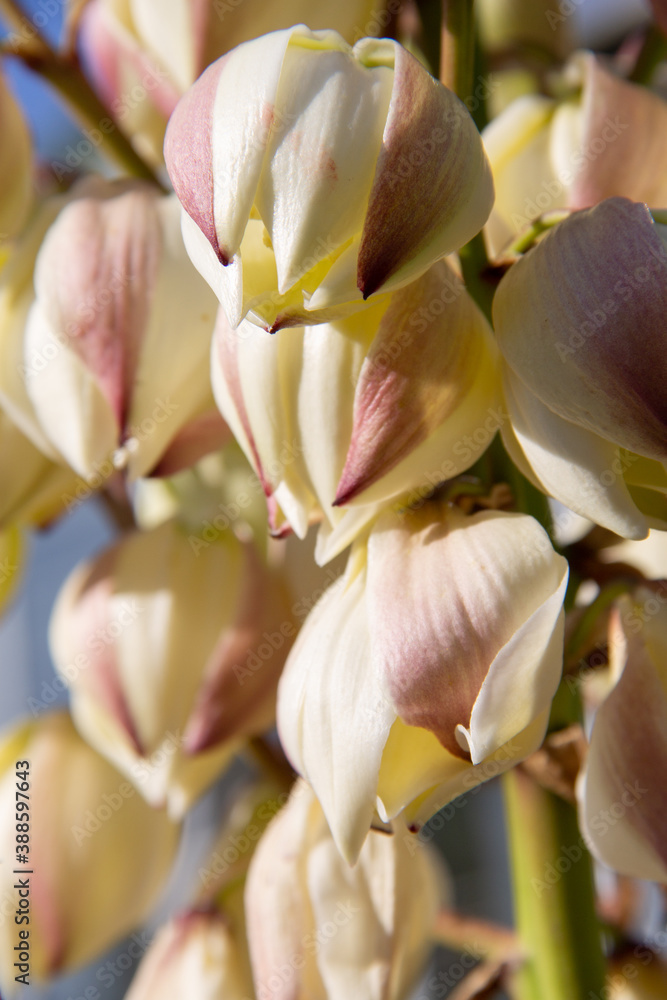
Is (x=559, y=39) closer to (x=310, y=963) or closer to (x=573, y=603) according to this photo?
(x=573, y=603)

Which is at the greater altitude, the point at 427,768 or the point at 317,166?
the point at 317,166

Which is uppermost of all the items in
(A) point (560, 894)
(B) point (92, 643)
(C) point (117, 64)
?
(C) point (117, 64)

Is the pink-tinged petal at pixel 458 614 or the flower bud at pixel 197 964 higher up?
the pink-tinged petal at pixel 458 614

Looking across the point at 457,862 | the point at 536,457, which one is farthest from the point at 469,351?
the point at 457,862

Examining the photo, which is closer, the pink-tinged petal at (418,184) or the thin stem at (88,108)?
the pink-tinged petal at (418,184)

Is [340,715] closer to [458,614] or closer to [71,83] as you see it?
[458,614]

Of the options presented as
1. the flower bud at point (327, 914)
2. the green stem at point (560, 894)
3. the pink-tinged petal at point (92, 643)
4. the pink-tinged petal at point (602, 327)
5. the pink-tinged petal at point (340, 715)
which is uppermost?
the pink-tinged petal at point (602, 327)

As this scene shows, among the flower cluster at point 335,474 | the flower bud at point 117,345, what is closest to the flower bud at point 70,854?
the flower cluster at point 335,474

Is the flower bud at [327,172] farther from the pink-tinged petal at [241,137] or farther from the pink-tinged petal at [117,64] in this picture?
the pink-tinged petal at [117,64]

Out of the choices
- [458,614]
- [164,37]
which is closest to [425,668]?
[458,614]
